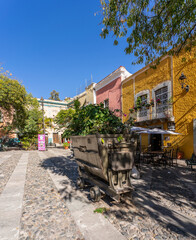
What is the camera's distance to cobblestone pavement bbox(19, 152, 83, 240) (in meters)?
2.43

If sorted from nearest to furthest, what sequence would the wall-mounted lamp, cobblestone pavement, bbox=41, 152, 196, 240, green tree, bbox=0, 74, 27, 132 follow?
cobblestone pavement, bbox=41, 152, 196, 240
the wall-mounted lamp
green tree, bbox=0, 74, 27, 132

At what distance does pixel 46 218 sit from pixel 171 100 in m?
10.1

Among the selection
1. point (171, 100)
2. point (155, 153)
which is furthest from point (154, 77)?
point (155, 153)

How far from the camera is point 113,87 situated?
612 inches

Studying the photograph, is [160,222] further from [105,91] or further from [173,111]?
[105,91]

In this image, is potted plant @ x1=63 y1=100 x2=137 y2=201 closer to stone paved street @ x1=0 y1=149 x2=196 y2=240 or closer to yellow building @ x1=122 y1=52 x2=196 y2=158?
stone paved street @ x1=0 y1=149 x2=196 y2=240

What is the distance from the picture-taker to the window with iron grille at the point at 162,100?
10.4 m

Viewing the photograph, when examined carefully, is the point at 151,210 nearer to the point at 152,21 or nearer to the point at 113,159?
the point at 113,159

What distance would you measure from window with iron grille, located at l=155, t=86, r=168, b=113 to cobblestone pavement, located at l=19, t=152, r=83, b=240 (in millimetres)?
9371

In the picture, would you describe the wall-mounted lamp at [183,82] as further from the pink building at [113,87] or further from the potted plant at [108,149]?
the potted plant at [108,149]

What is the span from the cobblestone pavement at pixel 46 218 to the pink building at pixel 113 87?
428 inches

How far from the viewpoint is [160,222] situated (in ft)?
8.88

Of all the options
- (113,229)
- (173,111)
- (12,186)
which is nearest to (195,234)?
(113,229)

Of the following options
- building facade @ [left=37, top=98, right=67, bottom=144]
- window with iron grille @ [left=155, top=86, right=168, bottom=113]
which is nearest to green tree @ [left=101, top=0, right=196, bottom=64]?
window with iron grille @ [left=155, top=86, right=168, bottom=113]
